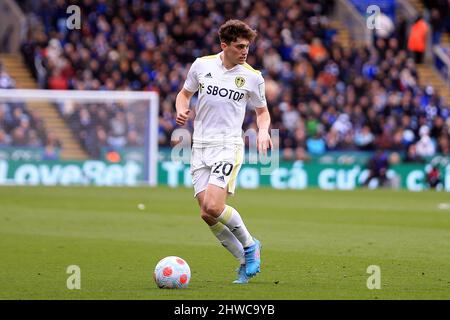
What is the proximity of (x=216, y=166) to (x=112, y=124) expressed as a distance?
2099 centimetres

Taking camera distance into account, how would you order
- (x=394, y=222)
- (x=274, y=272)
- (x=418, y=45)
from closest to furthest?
(x=274, y=272) → (x=394, y=222) → (x=418, y=45)

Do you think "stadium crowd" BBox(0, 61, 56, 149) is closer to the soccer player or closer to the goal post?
the goal post

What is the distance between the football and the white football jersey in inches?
49.1

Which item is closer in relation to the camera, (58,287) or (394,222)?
(58,287)

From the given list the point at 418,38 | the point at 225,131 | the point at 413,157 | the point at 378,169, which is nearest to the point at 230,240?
the point at 225,131

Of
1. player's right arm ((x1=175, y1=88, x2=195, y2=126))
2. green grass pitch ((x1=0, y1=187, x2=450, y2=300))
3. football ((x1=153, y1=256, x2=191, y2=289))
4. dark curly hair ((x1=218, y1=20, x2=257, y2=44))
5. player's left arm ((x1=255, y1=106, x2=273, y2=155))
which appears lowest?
green grass pitch ((x1=0, y1=187, x2=450, y2=300))

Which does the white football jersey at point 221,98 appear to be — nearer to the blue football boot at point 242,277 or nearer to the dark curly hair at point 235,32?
the dark curly hair at point 235,32

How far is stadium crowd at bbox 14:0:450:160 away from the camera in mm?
31703

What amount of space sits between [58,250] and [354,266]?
151 inches

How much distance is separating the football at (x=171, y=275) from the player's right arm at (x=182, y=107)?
4.24ft

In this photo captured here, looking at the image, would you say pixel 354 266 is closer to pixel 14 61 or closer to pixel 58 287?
pixel 58 287

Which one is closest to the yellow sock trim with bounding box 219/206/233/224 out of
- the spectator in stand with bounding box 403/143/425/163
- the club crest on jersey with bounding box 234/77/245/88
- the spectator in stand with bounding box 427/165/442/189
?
the club crest on jersey with bounding box 234/77/245/88
